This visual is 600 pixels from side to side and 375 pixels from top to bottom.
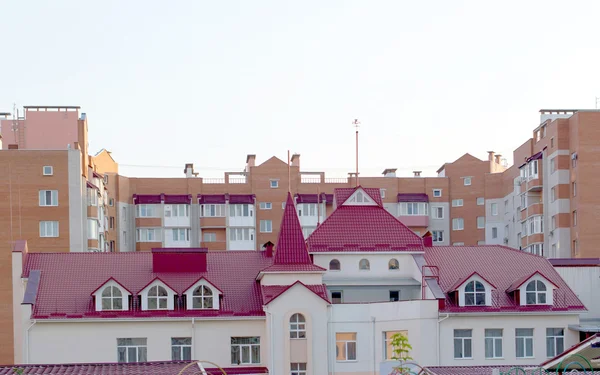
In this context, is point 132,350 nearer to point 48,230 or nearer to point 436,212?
point 48,230

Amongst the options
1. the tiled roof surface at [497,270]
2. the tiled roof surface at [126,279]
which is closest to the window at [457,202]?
the tiled roof surface at [497,270]

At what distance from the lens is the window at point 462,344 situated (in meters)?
52.6

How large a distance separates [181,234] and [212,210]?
373 cm

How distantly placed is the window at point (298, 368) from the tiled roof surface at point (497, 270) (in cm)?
736

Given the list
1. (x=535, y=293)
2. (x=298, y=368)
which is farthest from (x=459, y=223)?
(x=298, y=368)

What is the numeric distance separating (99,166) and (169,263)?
4578 centimetres

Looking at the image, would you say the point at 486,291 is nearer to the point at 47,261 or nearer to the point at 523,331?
the point at 523,331

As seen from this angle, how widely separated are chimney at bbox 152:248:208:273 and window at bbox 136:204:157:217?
163 feet

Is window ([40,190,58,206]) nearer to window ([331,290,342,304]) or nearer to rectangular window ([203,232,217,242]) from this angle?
rectangular window ([203,232,217,242])

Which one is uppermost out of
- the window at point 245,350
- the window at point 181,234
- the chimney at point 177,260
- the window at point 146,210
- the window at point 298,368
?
A: the window at point 146,210

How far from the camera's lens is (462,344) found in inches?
2077

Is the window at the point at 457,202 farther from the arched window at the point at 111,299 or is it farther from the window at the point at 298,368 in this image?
the arched window at the point at 111,299

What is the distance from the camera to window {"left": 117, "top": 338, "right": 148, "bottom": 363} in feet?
172

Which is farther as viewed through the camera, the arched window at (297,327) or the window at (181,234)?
the window at (181,234)
